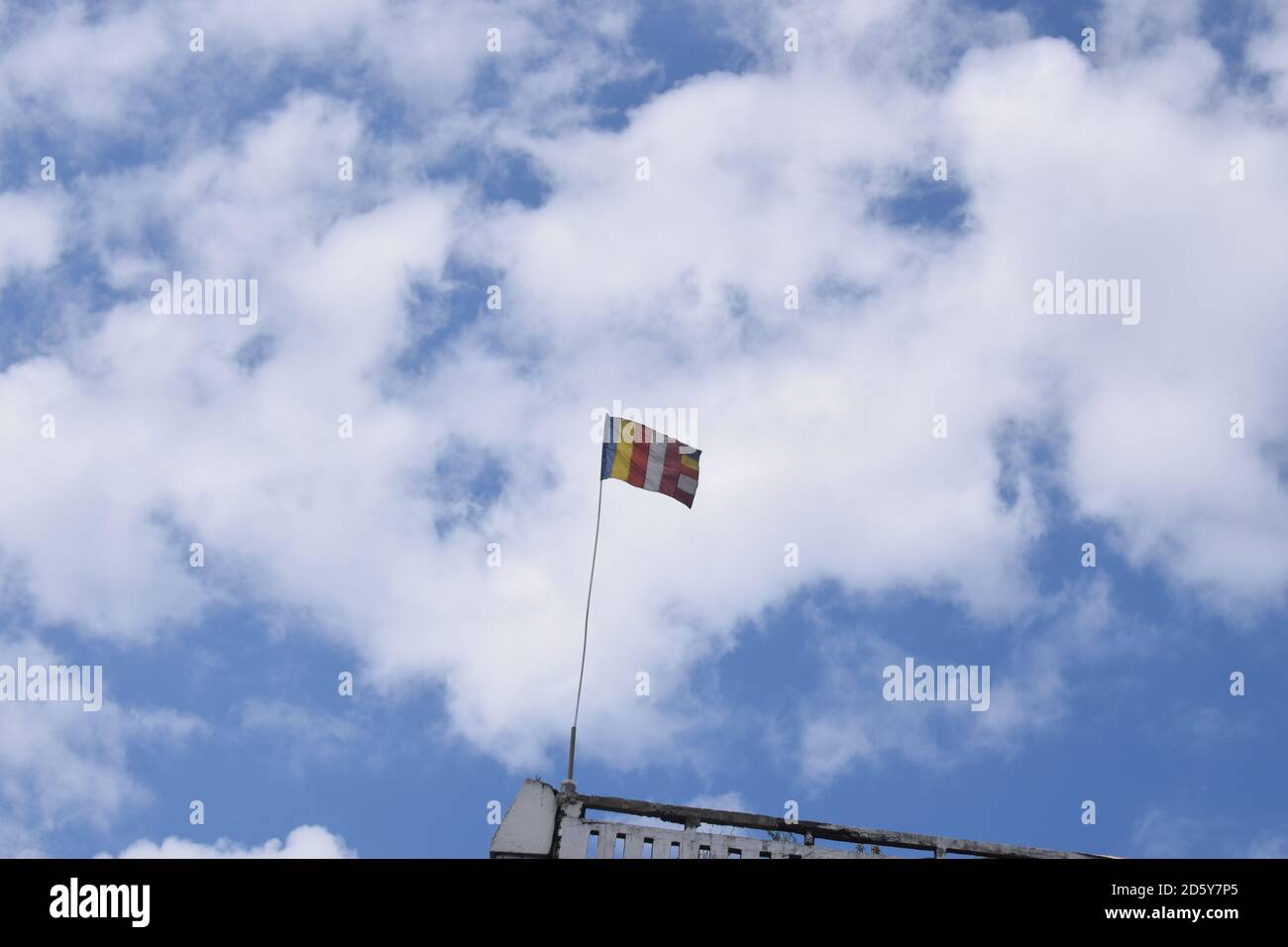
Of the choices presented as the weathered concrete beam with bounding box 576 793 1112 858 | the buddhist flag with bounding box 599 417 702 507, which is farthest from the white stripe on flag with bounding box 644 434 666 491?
the weathered concrete beam with bounding box 576 793 1112 858

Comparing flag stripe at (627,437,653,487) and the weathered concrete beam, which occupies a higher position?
flag stripe at (627,437,653,487)

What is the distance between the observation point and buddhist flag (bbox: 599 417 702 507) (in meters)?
44.8

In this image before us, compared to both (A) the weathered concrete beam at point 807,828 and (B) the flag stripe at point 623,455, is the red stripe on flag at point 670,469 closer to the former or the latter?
(B) the flag stripe at point 623,455

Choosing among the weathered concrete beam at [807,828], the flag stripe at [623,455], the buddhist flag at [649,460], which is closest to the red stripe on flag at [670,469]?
the buddhist flag at [649,460]

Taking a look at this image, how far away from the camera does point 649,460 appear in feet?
147

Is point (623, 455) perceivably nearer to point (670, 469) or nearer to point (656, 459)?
point (656, 459)

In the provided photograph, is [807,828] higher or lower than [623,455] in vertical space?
lower

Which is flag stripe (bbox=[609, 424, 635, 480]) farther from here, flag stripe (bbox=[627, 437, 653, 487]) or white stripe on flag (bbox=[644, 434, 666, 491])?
white stripe on flag (bbox=[644, 434, 666, 491])

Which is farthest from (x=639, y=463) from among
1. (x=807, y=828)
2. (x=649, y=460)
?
(x=807, y=828)

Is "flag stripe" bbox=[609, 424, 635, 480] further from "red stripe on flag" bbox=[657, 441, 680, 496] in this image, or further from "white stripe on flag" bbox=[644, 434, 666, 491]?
"red stripe on flag" bbox=[657, 441, 680, 496]

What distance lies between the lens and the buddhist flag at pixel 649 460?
44844 millimetres
